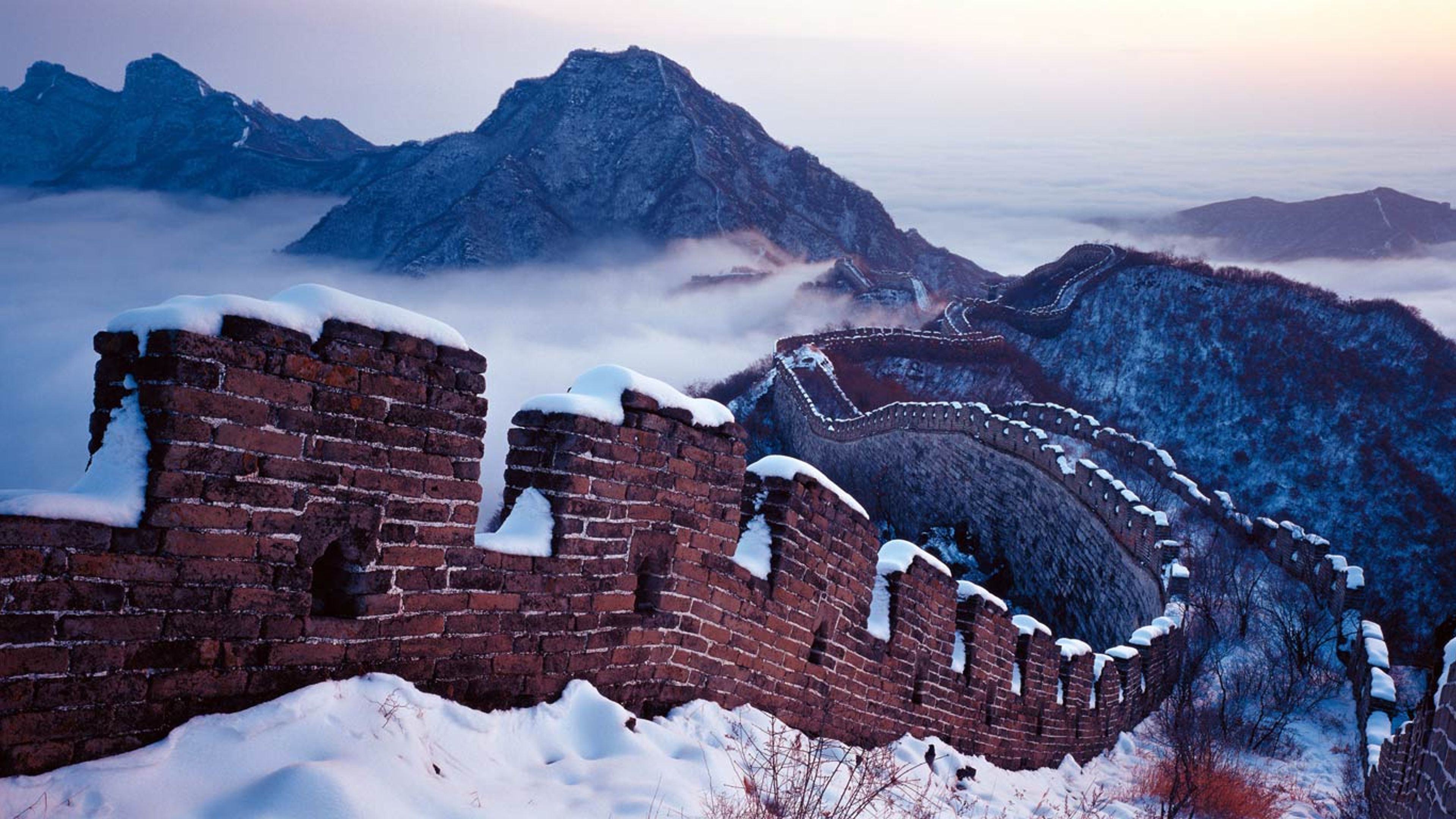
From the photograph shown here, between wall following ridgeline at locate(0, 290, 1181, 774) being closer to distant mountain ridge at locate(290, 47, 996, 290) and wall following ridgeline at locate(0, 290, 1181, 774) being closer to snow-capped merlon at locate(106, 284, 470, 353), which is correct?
snow-capped merlon at locate(106, 284, 470, 353)

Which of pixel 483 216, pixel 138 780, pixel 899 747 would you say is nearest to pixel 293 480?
pixel 138 780

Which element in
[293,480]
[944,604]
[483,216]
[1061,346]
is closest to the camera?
[293,480]

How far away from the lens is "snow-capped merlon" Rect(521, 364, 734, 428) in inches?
166

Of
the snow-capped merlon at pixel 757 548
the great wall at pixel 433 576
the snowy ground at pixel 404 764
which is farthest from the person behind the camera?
the snow-capped merlon at pixel 757 548

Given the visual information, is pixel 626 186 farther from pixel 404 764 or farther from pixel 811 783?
pixel 404 764

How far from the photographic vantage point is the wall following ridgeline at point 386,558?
9.17 feet

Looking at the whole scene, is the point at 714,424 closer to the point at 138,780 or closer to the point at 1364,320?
the point at 138,780

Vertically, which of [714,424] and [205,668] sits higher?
[714,424]

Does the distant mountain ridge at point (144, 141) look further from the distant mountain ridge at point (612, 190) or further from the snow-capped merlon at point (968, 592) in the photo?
the snow-capped merlon at point (968, 592)

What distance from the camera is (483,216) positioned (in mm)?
128875

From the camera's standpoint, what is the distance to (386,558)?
3545mm

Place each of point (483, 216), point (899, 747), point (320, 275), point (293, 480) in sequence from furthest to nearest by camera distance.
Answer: point (320, 275), point (483, 216), point (899, 747), point (293, 480)

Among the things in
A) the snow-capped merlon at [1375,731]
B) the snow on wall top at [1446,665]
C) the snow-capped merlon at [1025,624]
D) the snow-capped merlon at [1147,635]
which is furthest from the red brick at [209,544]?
the snow-capped merlon at [1147,635]

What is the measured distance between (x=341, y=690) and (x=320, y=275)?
158 metres
